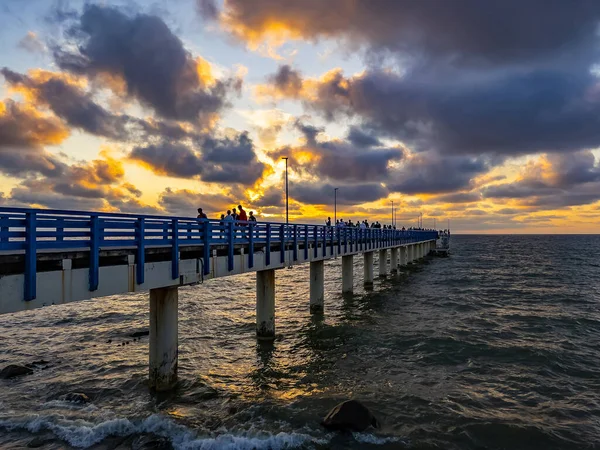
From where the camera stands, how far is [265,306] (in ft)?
68.8

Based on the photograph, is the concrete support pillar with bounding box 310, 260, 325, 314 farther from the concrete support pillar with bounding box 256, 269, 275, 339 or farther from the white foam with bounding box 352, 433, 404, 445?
the white foam with bounding box 352, 433, 404, 445

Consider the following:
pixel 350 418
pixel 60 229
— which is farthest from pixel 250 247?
pixel 60 229

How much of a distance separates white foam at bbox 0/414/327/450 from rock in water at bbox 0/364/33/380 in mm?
4569

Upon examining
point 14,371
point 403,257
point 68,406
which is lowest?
point 68,406

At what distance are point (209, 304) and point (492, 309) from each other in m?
21.6

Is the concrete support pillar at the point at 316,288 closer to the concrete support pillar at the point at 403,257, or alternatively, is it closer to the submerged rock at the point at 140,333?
the submerged rock at the point at 140,333

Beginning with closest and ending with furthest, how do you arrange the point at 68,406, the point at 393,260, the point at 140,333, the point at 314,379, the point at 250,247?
the point at 68,406, the point at 314,379, the point at 250,247, the point at 140,333, the point at 393,260

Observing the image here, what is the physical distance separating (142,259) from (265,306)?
10.5 m

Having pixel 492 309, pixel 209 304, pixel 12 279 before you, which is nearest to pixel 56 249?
pixel 12 279

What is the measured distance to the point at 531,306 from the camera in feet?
101

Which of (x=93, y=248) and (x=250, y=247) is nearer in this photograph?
(x=93, y=248)

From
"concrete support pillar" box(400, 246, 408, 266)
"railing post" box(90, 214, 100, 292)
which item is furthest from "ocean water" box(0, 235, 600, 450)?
"concrete support pillar" box(400, 246, 408, 266)

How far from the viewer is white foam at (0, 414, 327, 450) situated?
10.6 metres

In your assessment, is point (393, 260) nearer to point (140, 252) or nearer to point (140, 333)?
point (140, 333)
